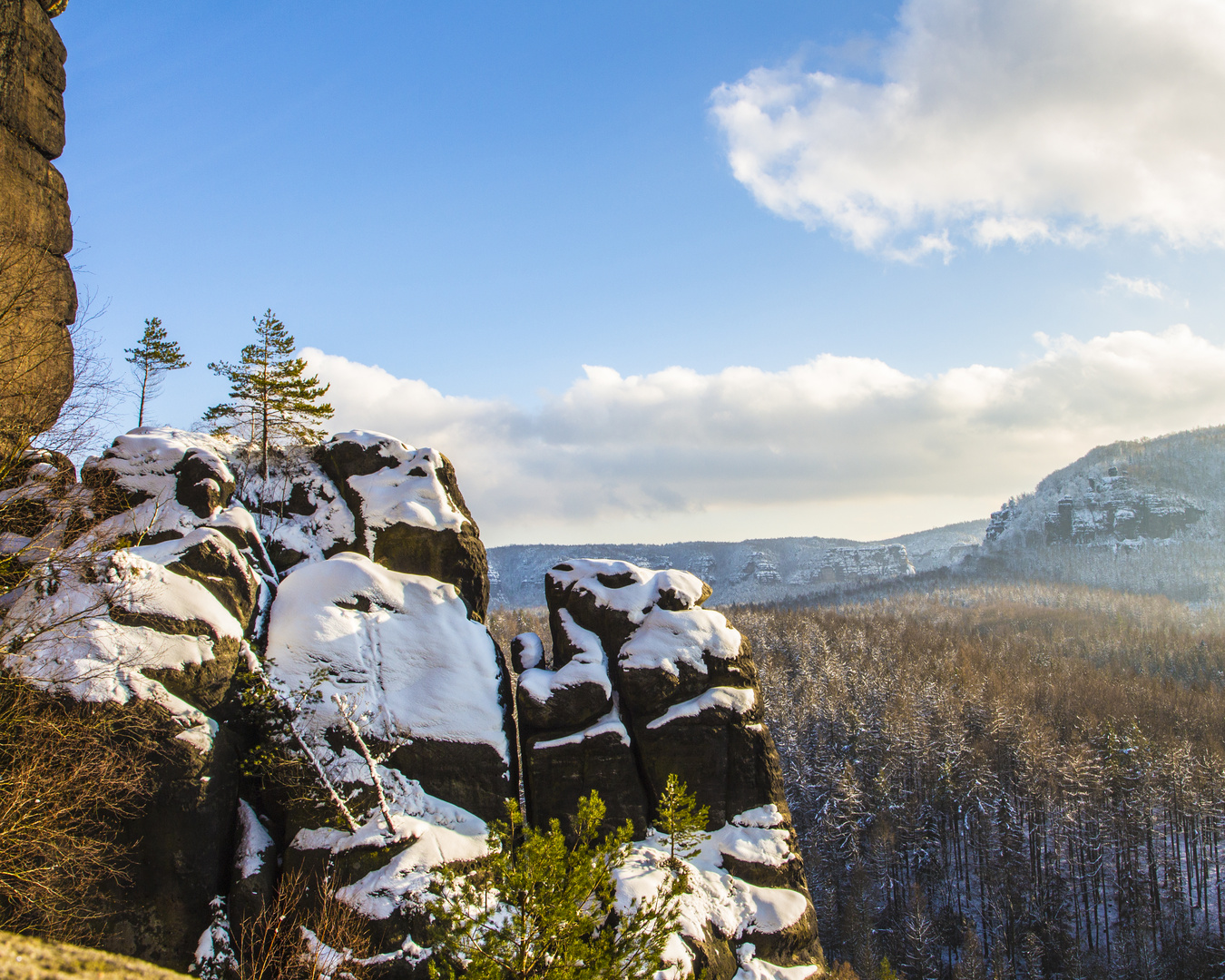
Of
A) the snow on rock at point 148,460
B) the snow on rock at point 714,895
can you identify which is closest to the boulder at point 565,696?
the snow on rock at point 714,895

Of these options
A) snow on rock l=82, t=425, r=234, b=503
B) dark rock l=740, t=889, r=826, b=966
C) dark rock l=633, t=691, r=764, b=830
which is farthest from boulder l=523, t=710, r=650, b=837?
snow on rock l=82, t=425, r=234, b=503

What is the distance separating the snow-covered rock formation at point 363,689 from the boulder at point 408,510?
0.12 m

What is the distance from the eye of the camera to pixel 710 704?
26.9 metres

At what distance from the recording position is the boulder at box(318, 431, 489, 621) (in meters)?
30.1

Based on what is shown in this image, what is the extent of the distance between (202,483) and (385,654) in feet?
33.7

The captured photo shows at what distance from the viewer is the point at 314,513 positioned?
3145 centimetres

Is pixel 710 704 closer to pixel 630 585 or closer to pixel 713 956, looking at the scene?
pixel 630 585

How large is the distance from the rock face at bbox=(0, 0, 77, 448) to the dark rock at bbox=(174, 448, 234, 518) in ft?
27.0

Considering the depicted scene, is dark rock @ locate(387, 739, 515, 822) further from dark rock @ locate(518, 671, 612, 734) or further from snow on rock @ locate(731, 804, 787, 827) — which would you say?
snow on rock @ locate(731, 804, 787, 827)

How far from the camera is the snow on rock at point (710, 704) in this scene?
26766 millimetres

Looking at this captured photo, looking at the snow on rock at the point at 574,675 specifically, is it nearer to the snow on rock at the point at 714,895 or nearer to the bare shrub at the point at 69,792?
the snow on rock at the point at 714,895

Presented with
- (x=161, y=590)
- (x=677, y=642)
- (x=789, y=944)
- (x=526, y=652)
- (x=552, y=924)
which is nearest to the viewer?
(x=552, y=924)

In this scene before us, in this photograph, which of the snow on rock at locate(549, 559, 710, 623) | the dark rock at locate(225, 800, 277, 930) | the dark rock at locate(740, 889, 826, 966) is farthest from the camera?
the snow on rock at locate(549, 559, 710, 623)

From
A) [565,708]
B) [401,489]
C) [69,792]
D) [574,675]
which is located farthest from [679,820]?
→ [401,489]
